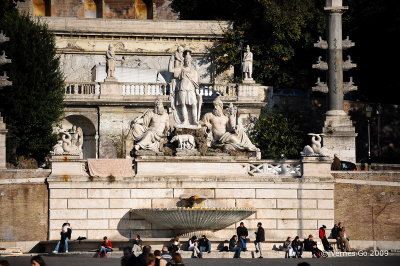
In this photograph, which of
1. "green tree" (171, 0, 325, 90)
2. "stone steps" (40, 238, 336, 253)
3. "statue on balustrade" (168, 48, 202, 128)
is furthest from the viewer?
"green tree" (171, 0, 325, 90)

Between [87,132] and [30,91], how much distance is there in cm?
566

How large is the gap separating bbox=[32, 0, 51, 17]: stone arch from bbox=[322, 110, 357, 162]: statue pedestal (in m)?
23.5

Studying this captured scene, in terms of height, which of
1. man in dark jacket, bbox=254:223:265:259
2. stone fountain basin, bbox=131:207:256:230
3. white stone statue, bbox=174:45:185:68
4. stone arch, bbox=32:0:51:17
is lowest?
man in dark jacket, bbox=254:223:265:259

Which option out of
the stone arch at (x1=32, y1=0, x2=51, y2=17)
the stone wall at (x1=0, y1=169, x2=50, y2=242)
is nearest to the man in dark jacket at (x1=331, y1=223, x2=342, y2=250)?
the stone wall at (x1=0, y1=169, x2=50, y2=242)

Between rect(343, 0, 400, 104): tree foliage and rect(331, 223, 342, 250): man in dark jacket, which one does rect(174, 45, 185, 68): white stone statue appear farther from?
rect(343, 0, 400, 104): tree foliage

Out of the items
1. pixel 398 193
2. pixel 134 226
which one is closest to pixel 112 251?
pixel 134 226

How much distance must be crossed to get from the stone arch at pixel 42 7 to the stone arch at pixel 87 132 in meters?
13.5

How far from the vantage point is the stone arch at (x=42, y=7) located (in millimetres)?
83375

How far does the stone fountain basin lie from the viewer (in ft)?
177

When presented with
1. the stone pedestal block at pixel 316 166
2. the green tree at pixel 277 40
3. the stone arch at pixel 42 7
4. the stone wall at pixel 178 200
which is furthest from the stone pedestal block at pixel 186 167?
the stone arch at pixel 42 7

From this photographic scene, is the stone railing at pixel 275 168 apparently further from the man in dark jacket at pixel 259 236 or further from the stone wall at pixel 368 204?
the man in dark jacket at pixel 259 236

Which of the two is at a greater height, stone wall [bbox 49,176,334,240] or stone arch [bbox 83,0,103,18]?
stone arch [bbox 83,0,103,18]

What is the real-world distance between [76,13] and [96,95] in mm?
15089

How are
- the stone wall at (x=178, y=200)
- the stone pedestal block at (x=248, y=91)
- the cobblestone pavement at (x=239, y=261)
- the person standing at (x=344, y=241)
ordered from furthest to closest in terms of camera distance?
the stone pedestal block at (x=248, y=91), the stone wall at (x=178, y=200), the person standing at (x=344, y=241), the cobblestone pavement at (x=239, y=261)
